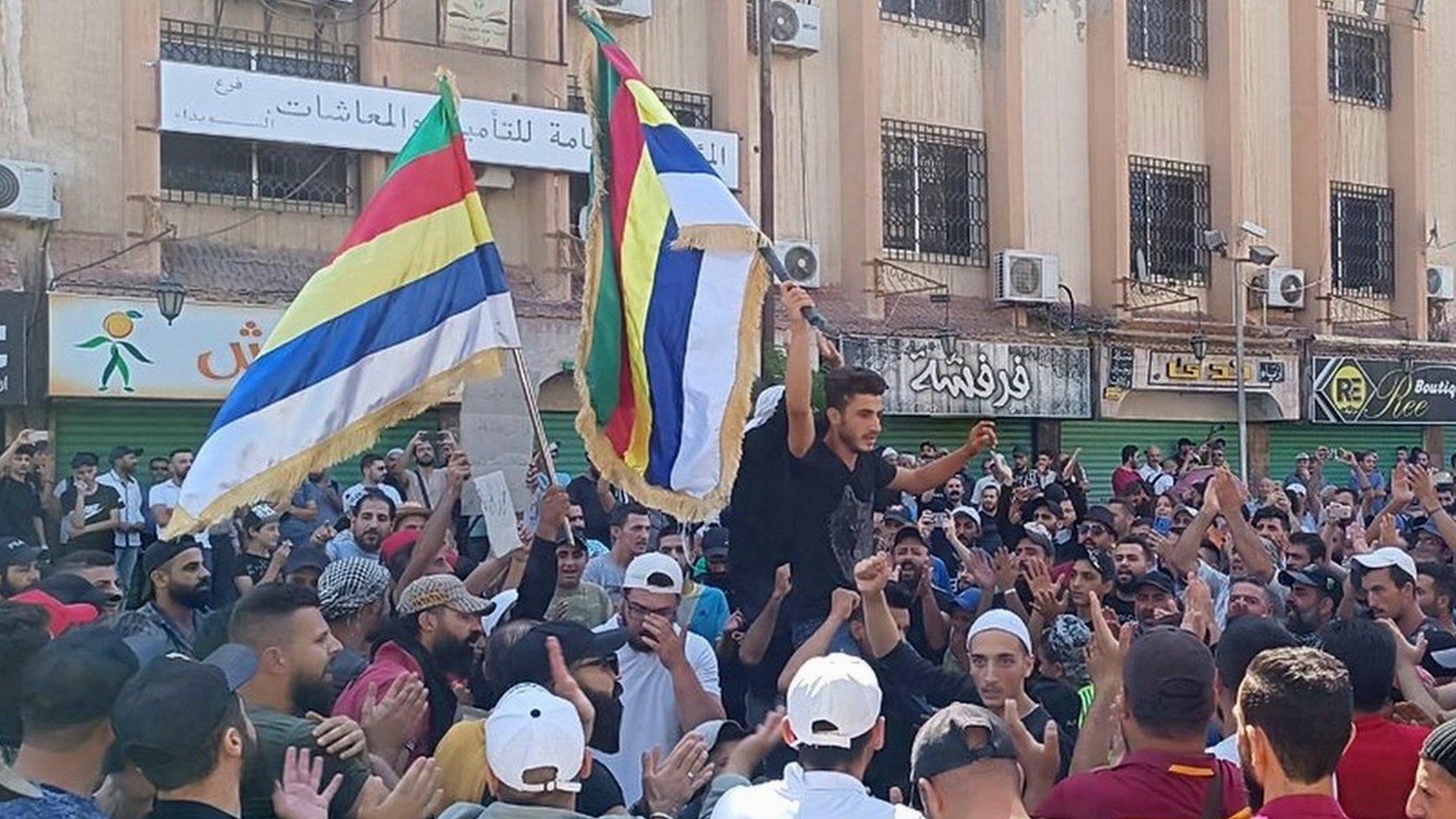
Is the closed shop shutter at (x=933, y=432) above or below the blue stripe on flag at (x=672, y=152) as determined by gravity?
below

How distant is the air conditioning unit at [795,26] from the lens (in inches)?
707

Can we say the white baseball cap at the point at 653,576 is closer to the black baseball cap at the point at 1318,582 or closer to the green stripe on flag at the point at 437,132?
the green stripe on flag at the point at 437,132

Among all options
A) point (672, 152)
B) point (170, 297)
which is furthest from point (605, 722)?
point (170, 297)

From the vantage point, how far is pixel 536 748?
12.4 ft

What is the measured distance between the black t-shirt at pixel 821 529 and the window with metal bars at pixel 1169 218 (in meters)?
15.5

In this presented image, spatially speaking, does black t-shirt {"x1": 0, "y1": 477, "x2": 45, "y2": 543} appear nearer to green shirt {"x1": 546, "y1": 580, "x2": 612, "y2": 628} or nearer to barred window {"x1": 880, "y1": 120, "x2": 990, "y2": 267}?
green shirt {"x1": 546, "y1": 580, "x2": 612, "y2": 628}

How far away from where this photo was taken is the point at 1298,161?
74.3 ft

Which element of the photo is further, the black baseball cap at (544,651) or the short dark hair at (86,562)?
the short dark hair at (86,562)

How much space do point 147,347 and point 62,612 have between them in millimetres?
9489

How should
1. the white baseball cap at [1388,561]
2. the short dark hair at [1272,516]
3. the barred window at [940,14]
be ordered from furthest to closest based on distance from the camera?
the barred window at [940,14] → the short dark hair at [1272,516] → the white baseball cap at [1388,561]

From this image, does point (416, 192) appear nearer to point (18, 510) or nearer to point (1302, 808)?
point (1302, 808)

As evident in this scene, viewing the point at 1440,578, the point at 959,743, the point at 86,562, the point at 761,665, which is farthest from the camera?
the point at 1440,578

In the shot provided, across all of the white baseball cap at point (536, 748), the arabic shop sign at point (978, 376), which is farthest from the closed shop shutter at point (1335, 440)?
the white baseball cap at point (536, 748)

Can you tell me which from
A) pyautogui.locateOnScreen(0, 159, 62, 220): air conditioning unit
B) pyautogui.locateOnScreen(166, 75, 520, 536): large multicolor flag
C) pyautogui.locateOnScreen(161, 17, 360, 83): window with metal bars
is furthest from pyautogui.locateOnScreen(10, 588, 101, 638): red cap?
pyautogui.locateOnScreen(161, 17, 360, 83): window with metal bars
